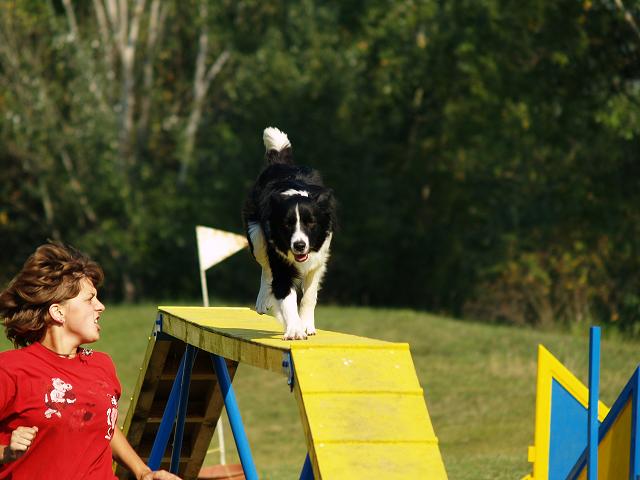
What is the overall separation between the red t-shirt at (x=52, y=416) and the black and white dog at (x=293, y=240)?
5.17ft

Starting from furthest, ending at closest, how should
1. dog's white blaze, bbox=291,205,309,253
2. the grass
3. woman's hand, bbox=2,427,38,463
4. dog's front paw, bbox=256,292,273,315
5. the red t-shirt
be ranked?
the grass < dog's front paw, bbox=256,292,273,315 < dog's white blaze, bbox=291,205,309,253 < the red t-shirt < woman's hand, bbox=2,427,38,463

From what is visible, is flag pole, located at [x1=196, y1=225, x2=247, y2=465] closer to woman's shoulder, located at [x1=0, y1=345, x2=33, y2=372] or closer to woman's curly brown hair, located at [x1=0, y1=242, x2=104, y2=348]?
woman's curly brown hair, located at [x1=0, y1=242, x2=104, y2=348]

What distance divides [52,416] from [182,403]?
2.71 meters

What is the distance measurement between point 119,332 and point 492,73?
9706 mm

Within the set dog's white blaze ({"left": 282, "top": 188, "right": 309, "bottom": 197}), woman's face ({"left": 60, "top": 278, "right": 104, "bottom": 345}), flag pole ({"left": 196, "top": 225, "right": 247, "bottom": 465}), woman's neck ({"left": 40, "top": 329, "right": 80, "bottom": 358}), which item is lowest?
flag pole ({"left": 196, "top": 225, "right": 247, "bottom": 465})

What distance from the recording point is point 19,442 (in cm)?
402

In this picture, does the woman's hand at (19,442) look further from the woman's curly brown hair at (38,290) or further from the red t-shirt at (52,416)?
the woman's curly brown hair at (38,290)

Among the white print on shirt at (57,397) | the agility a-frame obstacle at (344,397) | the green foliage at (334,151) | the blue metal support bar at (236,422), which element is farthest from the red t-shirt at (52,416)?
the green foliage at (334,151)

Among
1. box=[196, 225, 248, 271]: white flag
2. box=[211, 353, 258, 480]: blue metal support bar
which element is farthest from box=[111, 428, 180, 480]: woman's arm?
box=[196, 225, 248, 271]: white flag

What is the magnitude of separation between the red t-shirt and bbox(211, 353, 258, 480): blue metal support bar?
140 cm

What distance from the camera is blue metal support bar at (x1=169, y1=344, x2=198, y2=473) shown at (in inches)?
265

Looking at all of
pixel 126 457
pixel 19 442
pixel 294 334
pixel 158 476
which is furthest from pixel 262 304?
pixel 19 442

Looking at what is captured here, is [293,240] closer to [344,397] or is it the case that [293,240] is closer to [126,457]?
[344,397]

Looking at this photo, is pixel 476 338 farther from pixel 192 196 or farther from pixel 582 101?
pixel 192 196
